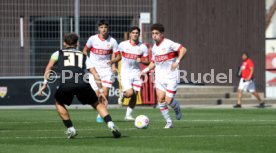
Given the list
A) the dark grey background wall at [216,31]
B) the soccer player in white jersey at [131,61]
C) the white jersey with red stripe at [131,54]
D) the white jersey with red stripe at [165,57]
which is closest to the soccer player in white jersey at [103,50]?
the soccer player in white jersey at [131,61]

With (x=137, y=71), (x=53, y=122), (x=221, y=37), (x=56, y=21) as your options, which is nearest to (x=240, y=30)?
(x=221, y=37)

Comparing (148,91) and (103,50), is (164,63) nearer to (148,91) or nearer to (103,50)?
(103,50)

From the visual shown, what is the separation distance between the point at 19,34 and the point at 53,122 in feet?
35.1

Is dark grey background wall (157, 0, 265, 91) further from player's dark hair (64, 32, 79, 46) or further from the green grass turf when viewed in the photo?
player's dark hair (64, 32, 79, 46)

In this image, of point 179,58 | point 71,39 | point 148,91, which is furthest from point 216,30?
point 71,39

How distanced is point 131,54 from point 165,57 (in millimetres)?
3994

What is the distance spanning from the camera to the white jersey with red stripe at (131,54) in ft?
76.7

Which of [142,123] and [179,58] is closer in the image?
[142,123]

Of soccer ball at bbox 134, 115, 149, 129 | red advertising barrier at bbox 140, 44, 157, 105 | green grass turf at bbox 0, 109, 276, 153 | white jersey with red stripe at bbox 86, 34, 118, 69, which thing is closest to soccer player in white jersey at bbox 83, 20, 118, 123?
white jersey with red stripe at bbox 86, 34, 118, 69

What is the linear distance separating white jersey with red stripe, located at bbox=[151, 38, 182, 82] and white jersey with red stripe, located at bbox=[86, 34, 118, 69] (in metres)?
3.15

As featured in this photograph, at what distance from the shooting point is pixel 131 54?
23438 mm

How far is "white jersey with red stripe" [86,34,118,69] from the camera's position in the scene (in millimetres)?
22578

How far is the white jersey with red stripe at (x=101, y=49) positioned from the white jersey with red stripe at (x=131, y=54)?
0.59 m

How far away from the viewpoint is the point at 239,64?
38.6m
